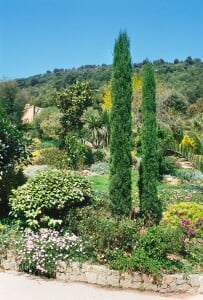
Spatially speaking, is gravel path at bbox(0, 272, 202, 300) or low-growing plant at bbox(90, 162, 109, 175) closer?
gravel path at bbox(0, 272, 202, 300)

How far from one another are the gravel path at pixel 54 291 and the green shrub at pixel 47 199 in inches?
75.3

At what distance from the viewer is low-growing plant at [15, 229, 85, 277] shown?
28.9 feet

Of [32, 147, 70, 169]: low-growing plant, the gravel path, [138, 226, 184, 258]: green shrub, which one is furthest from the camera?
[32, 147, 70, 169]: low-growing plant

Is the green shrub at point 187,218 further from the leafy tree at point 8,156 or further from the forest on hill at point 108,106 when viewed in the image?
the leafy tree at point 8,156

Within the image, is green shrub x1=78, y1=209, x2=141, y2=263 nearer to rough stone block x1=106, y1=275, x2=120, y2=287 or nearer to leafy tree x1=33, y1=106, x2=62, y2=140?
rough stone block x1=106, y1=275, x2=120, y2=287

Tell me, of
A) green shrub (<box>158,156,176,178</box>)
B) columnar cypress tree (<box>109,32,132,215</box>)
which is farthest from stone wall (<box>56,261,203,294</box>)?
green shrub (<box>158,156,176,178</box>)

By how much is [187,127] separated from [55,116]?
10.5 meters

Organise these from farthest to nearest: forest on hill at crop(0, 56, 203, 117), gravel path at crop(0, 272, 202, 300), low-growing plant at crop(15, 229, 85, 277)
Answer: forest on hill at crop(0, 56, 203, 117), low-growing plant at crop(15, 229, 85, 277), gravel path at crop(0, 272, 202, 300)

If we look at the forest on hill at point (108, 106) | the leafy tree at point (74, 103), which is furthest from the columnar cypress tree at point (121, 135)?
the leafy tree at point (74, 103)

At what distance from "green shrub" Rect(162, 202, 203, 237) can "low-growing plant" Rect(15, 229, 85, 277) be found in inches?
108

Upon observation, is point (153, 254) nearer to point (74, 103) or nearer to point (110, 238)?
point (110, 238)

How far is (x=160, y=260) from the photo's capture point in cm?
892

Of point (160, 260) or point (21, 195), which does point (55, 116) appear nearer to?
point (21, 195)

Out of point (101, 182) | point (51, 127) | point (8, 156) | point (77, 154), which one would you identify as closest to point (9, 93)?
point (51, 127)
